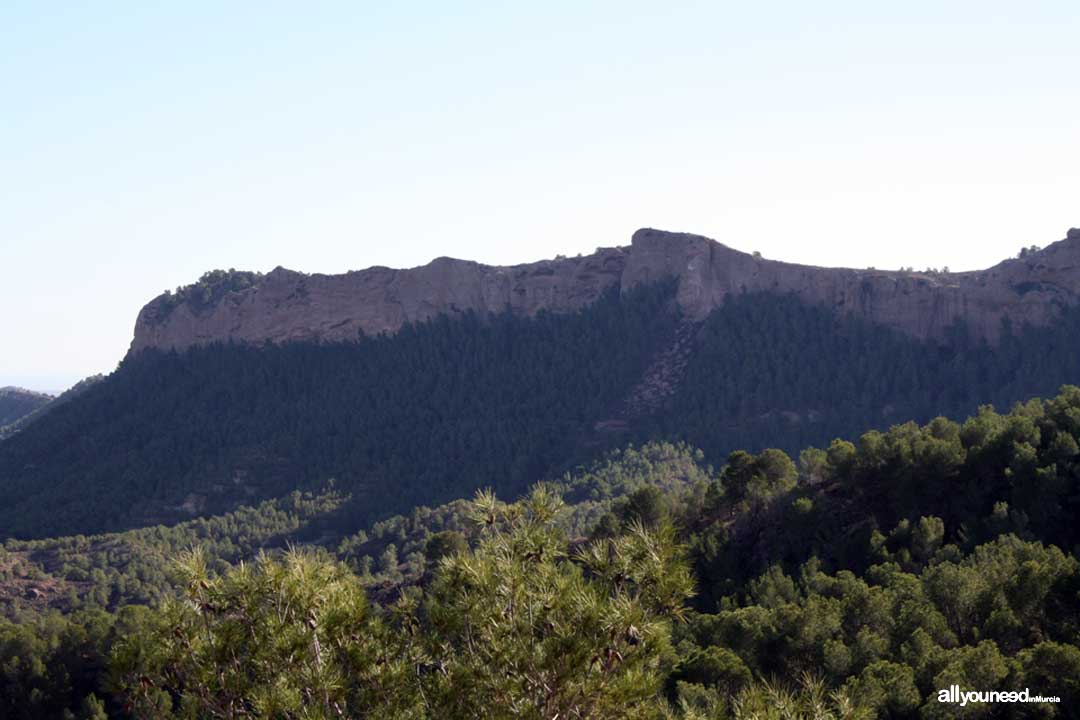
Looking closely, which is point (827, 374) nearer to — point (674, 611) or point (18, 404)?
point (674, 611)

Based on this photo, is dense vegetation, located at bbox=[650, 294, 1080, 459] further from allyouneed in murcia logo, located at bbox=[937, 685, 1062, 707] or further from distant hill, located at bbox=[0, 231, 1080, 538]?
allyouneed in murcia logo, located at bbox=[937, 685, 1062, 707]

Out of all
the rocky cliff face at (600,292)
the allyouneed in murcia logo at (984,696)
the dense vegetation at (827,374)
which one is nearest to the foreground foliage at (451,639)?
the allyouneed in murcia logo at (984,696)

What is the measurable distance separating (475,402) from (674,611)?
243 feet

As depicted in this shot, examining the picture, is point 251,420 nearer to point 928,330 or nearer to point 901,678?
point 928,330

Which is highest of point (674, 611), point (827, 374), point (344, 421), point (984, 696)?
point (674, 611)

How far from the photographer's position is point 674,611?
41.4 feet

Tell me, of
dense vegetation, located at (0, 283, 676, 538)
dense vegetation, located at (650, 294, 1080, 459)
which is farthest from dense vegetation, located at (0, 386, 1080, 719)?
dense vegetation, located at (0, 283, 676, 538)

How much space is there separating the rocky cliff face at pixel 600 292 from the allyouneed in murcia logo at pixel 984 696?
51.7 m

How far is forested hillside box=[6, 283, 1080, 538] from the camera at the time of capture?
235 ft

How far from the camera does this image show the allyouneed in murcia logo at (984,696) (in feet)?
71.2

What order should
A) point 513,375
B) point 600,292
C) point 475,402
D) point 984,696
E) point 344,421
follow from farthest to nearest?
point 600,292, point 513,375, point 344,421, point 475,402, point 984,696

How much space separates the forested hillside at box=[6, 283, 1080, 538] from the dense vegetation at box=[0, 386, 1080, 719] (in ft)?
47.7

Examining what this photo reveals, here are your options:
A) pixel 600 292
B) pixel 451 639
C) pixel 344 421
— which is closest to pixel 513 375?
pixel 600 292

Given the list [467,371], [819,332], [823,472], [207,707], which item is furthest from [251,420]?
[207,707]
